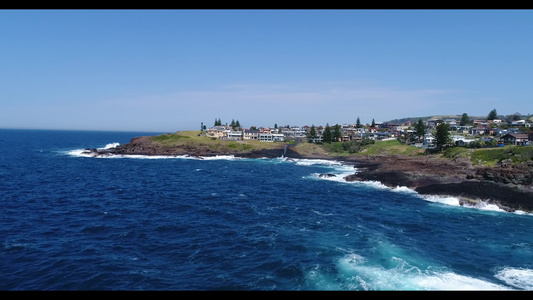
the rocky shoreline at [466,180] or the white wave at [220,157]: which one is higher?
the rocky shoreline at [466,180]

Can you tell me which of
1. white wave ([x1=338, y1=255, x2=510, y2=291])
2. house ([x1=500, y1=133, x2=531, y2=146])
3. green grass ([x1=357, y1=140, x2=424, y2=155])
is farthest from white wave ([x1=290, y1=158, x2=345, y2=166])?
white wave ([x1=338, y1=255, x2=510, y2=291])

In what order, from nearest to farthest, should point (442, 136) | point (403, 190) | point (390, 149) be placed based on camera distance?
point (403, 190) → point (442, 136) → point (390, 149)

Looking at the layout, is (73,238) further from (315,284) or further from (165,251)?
(315,284)

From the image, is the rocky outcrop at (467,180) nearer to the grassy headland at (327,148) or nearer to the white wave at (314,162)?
the grassy headland at (327,148)

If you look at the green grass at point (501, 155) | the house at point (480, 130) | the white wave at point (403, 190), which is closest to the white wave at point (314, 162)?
the green grass at point (501, 155)

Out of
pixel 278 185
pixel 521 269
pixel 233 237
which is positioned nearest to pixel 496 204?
pixel 521 269

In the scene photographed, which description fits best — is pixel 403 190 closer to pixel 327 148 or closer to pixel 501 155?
pixel 501 155

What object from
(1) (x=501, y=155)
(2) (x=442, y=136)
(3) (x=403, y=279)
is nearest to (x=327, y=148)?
(2) (x=442, y=136)
